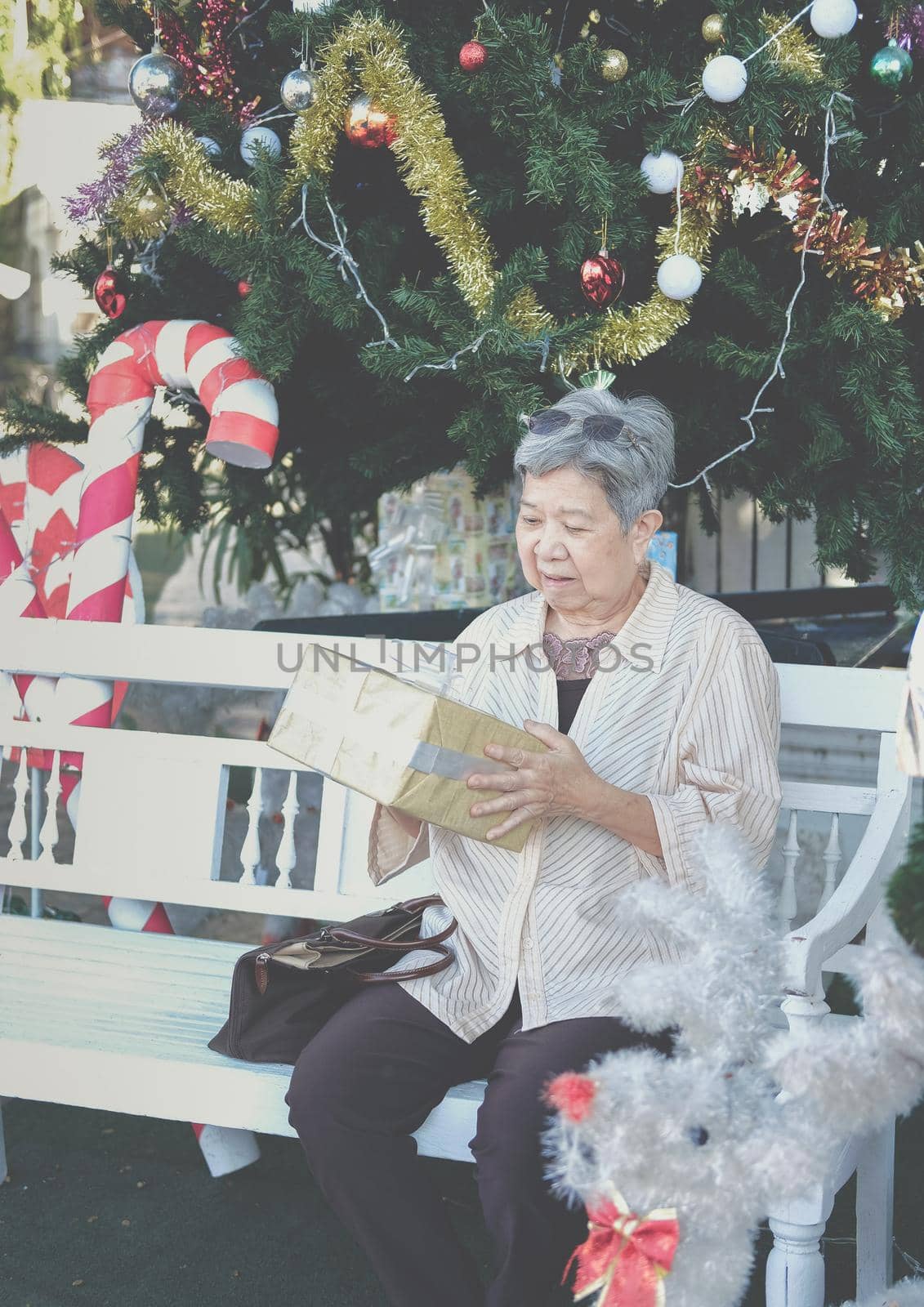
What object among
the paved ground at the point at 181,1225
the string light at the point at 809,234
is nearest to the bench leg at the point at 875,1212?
the paved ground at the point at 181,1225

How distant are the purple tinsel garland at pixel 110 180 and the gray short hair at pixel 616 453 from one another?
1193mm

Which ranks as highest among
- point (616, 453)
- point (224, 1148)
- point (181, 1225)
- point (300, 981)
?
point (616, 453)

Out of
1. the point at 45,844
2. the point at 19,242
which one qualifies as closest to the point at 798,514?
the point at 45,844

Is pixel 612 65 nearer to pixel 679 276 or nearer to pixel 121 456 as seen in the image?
pixel 679 276

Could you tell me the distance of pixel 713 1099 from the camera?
1383mm

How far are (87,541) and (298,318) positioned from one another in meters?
0.78

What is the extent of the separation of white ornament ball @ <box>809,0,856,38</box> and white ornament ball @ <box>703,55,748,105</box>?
151 millimetres

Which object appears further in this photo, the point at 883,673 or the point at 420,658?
the point at 420,658

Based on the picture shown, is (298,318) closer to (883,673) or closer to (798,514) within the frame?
(798,514)

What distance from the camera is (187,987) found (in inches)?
95.0

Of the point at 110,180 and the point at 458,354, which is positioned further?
the point at 110,180

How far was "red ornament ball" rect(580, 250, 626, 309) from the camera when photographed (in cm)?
241

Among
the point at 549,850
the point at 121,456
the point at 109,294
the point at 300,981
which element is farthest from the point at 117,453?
the point at 549,850

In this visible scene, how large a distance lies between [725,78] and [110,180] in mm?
1286
